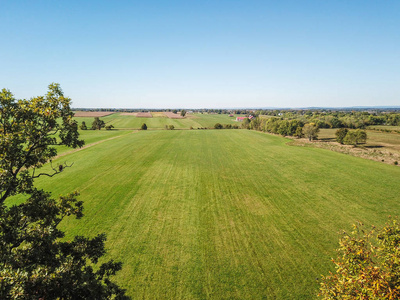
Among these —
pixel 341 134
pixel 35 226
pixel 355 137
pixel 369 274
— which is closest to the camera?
pixel 369 274

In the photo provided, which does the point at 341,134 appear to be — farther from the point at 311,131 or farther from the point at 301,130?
the point at 301,130

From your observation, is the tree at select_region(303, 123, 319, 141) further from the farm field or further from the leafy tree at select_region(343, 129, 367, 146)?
the leafy tree at select_region(343, 129, 367, 146)

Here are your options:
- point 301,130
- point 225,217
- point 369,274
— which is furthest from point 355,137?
point 369,274

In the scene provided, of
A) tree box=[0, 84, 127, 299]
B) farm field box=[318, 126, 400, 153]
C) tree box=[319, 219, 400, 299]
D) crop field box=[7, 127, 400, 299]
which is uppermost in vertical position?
tree box=[0, 84, 127, 299]

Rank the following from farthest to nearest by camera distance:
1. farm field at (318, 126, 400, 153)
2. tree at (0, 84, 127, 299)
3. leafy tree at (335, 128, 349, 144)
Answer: leafy tree at (335, 128, 349, 144) → farm field at (318, 126, 400, 153) → tree at (0, 84, 127, 299)

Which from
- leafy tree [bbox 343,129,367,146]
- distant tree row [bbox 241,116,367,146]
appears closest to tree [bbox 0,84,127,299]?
leafy tree [bbox 343,129,367,146]

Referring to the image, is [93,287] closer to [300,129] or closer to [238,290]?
[238,290]
